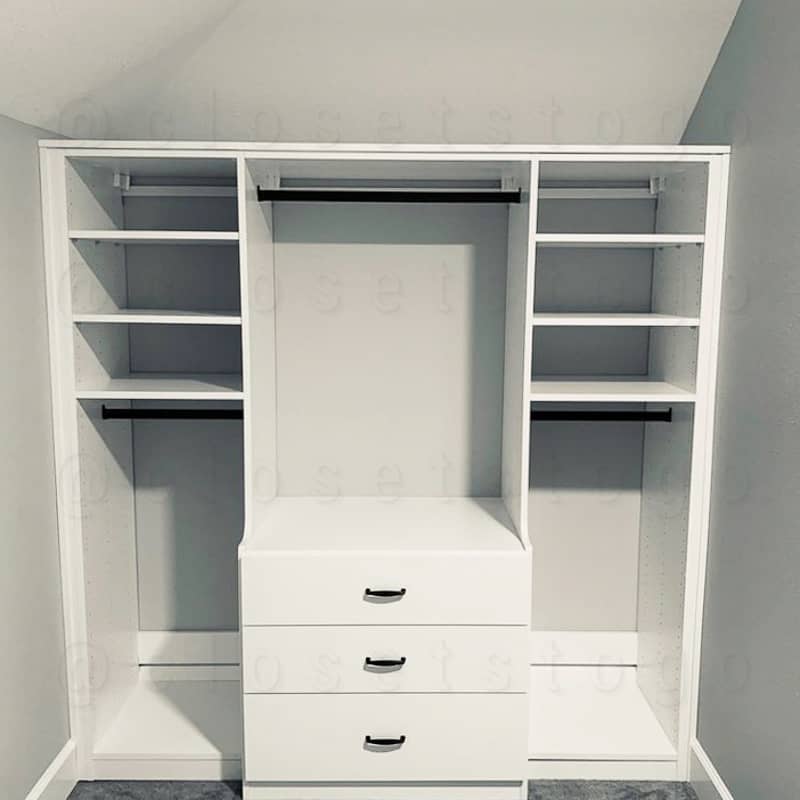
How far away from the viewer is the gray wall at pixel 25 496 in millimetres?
2004

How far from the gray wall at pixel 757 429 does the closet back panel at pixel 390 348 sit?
2.47 ft

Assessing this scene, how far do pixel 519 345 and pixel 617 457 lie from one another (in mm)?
686

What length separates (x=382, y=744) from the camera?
7.55ft

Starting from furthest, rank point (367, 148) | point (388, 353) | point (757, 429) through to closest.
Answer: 1. point (388, 353)
2. point (367, 148)
3. point (757, 429)

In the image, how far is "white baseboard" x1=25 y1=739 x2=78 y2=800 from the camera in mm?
2184

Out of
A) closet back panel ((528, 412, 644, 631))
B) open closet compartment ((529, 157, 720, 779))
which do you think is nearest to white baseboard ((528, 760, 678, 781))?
open closet compartment ((529, 157, 720, 779))

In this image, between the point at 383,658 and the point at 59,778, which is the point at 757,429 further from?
the point at 59,778

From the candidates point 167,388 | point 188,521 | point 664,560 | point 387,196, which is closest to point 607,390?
point 664,560

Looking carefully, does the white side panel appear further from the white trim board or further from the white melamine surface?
the white trim board

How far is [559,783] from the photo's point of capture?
245cm

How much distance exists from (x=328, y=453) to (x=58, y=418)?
848mm

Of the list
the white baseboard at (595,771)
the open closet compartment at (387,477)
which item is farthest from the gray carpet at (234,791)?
the open closet compartment at (387,477)

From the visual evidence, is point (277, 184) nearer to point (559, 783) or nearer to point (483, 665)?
point (483, 665)

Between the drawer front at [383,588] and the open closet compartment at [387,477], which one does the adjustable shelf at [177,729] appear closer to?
the open closet compartment at [387,477]
